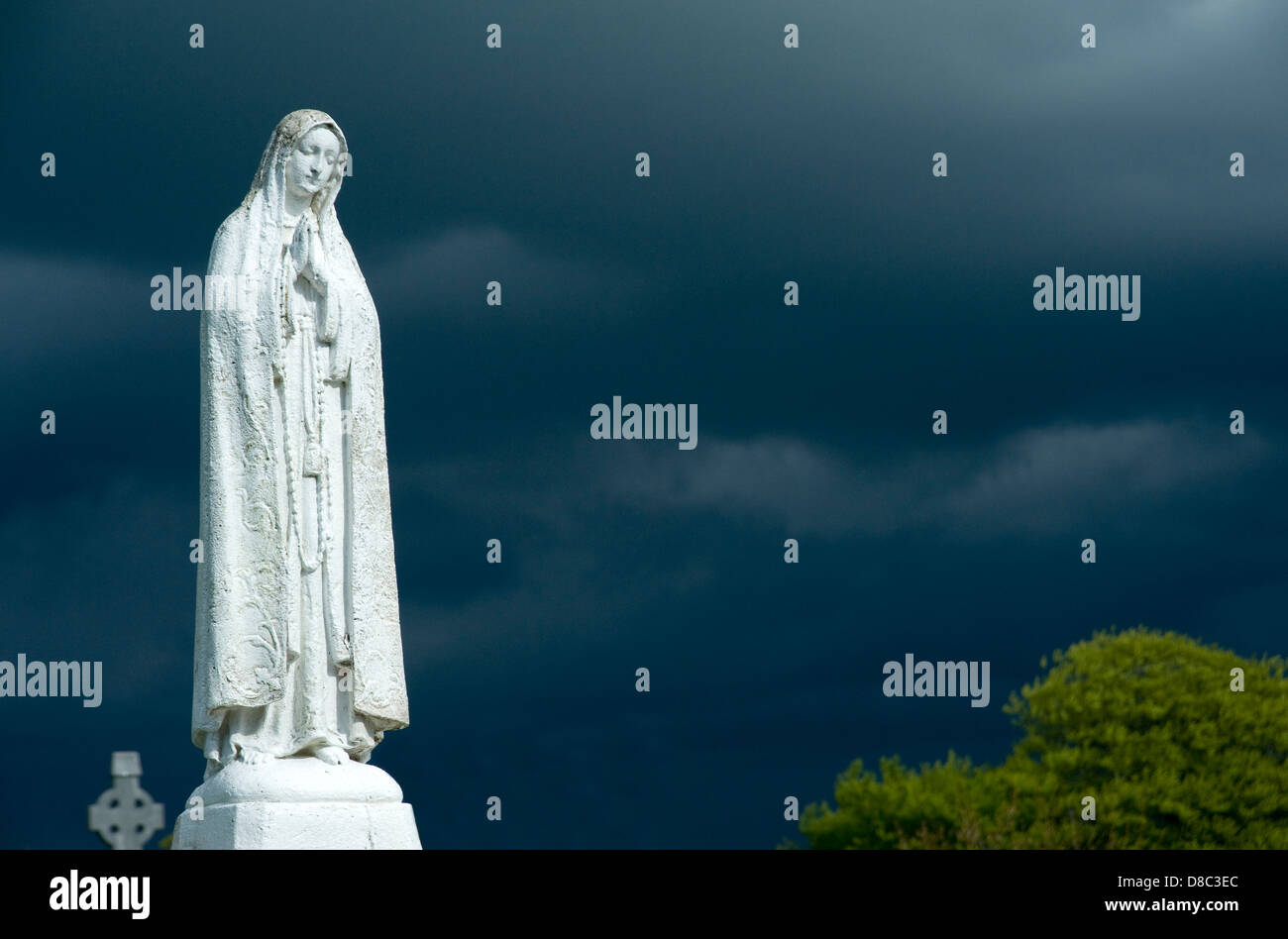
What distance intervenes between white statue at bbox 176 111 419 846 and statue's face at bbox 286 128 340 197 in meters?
0.01

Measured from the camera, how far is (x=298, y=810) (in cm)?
1320

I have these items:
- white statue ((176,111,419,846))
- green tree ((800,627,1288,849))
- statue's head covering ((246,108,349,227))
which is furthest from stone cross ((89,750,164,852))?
green tree ((800,627,1288,849))

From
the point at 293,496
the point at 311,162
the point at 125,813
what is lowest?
the point at 125,813

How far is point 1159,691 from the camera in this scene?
34.9m

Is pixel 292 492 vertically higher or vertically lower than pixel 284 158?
lower

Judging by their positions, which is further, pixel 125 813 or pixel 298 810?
pixel 125 813

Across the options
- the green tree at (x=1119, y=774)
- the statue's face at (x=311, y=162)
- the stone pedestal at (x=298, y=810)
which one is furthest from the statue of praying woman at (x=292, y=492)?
the green tree at (x=1119, y=774)

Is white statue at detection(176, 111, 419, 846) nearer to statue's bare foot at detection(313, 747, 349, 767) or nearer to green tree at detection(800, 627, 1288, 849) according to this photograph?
statue's bare foot at detection(313, 747, 349, 767)

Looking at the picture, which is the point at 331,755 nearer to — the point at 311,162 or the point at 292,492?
the point at 292,492

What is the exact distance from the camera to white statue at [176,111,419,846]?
13883mm

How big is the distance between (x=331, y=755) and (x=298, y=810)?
2.16ft

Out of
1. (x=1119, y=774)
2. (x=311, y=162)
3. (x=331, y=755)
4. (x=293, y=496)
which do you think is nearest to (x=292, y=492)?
(x=293, y=496)
